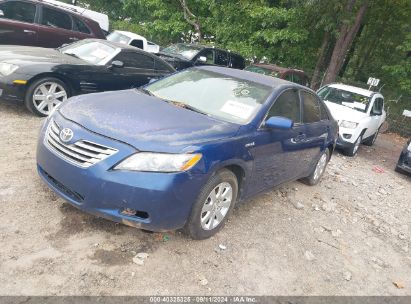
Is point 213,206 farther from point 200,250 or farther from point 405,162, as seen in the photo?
point 405,162

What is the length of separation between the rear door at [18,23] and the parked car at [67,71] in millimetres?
1774

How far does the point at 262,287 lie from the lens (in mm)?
3410

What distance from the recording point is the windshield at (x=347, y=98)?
9.65 meters

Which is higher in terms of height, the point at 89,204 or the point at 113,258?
the point at 89,204

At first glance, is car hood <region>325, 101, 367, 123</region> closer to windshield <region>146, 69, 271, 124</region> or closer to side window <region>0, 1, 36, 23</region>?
windshield <region>146, 69, 271, 124</region>

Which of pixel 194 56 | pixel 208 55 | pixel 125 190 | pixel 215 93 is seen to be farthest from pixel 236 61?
pixel 125 190

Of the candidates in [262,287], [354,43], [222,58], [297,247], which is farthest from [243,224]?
[354,43]

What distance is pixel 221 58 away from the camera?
12977 mm

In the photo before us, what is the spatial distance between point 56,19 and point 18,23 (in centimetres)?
95

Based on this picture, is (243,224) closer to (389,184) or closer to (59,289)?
(59,289)

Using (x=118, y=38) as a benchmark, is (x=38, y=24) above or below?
above

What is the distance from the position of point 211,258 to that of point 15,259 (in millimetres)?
1716

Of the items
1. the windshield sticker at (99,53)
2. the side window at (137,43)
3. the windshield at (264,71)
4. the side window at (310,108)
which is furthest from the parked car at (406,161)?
the side window at (137,43)

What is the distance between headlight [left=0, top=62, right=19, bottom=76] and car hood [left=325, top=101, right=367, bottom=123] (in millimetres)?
6803
